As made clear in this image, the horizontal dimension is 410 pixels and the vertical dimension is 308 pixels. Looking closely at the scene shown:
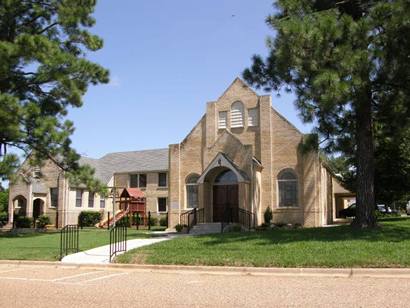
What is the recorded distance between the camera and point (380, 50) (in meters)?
16.9

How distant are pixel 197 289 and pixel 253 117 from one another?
2207cm

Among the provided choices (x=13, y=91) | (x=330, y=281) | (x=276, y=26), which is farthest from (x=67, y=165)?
(x=330, y=281)

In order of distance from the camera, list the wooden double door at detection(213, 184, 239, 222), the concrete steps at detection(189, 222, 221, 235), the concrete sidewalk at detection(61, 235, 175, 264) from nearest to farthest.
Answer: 1. the concrete sidewalk at detection(61, 235, 175, 264)
2. the concrete steps at detection(189, 222, 221, 235)
3. the wooden double door at detection(213, 184, 239, 222)

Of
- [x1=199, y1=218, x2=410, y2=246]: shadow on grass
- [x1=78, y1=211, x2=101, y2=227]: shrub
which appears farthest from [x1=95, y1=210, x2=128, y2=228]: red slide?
[x1=199, y1=218, x2=410, y2=246]: shadow on grass

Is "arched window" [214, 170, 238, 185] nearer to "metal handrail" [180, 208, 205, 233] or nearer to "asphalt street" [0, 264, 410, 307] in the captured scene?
"metal handrail" [180, 208, 205, 233]

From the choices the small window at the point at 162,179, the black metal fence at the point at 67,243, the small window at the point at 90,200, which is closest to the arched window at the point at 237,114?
the small window at the point at 162,179

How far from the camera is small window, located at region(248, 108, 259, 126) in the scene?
103ft

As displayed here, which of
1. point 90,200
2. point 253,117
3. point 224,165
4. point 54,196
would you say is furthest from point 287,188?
point 54,196

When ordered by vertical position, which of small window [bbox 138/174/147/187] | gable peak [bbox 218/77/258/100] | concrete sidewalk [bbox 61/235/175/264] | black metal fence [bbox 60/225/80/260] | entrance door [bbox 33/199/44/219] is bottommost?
concrete sidewalk [bbox 61/235/175/264]

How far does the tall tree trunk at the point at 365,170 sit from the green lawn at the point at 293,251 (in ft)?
3.20

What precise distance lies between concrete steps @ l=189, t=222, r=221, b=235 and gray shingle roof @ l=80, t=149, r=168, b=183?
16.3 m

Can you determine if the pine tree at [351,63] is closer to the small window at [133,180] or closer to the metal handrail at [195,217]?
the metal handrail at [195,217]

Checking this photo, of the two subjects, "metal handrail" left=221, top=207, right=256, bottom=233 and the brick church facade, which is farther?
the brick church facade

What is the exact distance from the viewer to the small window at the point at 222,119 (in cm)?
3212
